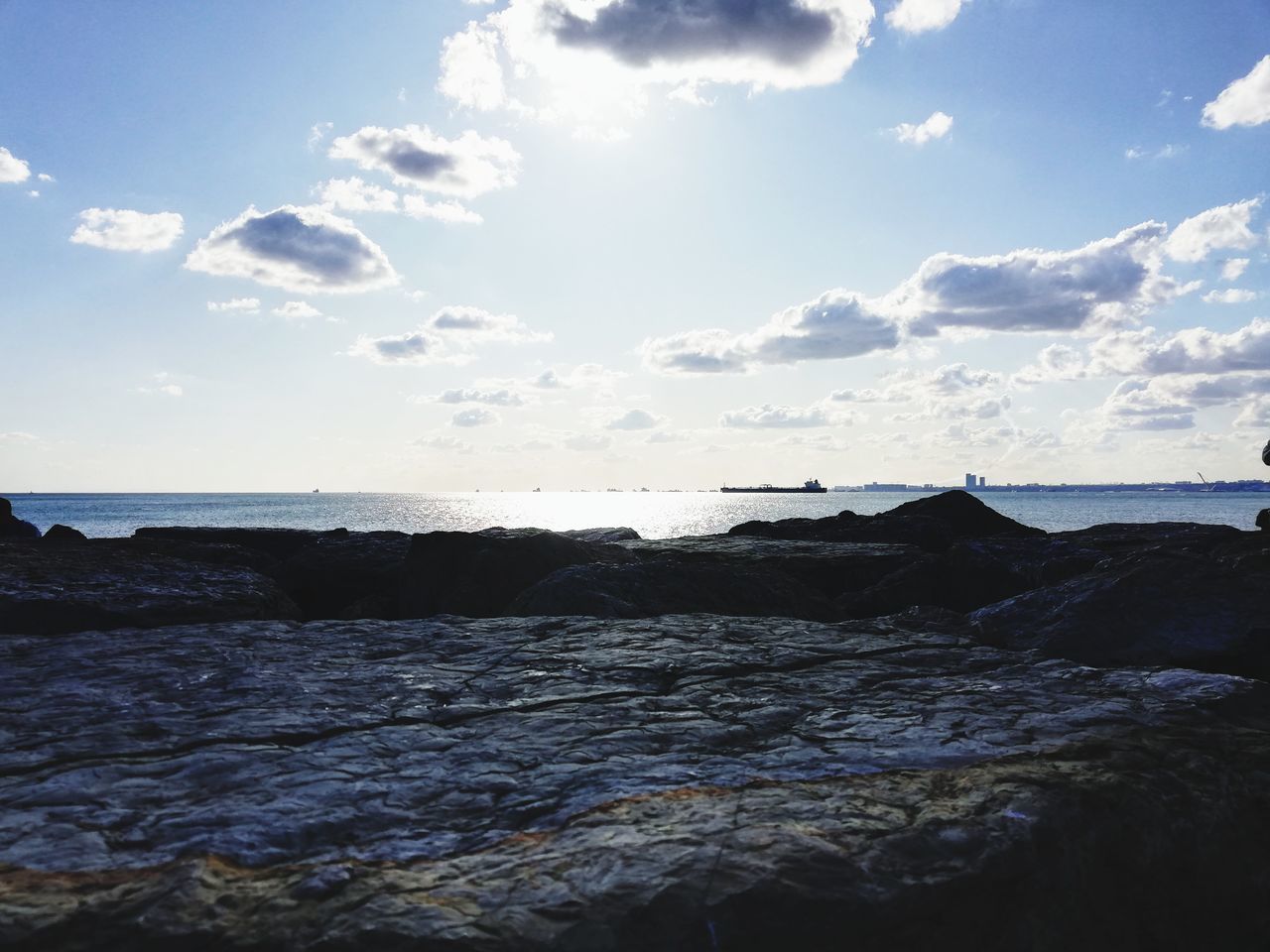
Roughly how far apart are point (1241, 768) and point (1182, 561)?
2817 millimetres

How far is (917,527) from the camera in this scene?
45.3 feet

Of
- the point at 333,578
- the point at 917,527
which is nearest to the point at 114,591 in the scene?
the point at 333,578

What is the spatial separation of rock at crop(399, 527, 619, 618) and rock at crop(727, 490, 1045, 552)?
550 centimetres

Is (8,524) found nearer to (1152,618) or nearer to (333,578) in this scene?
(333,578)

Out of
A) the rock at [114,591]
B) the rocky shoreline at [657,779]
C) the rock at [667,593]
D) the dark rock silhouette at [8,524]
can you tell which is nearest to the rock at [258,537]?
the dark rock silhouette at [8,524]

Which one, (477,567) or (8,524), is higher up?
(8,524)

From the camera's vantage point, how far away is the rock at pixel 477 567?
26.0ft

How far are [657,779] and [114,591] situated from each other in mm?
4930

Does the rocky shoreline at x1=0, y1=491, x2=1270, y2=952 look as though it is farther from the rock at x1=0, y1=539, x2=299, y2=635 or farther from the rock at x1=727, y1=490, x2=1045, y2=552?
the rock at x1=727, y1=490, x2=1045, y2=552

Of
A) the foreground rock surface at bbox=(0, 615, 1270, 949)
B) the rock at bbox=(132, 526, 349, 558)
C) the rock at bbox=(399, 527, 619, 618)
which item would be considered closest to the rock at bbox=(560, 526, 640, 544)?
the rock at bbox=(132, 526, 349, 558)

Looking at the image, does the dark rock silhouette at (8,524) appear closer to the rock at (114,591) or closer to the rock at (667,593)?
the rock at (114,591)

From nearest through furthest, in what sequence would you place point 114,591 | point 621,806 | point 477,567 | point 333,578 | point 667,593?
point 621,806 < point 114,591 < point 667,593 < point 477,567 < point 333,578

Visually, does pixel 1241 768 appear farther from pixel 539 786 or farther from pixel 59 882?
pixel 59 882

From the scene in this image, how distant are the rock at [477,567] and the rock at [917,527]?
5498 millimetres
